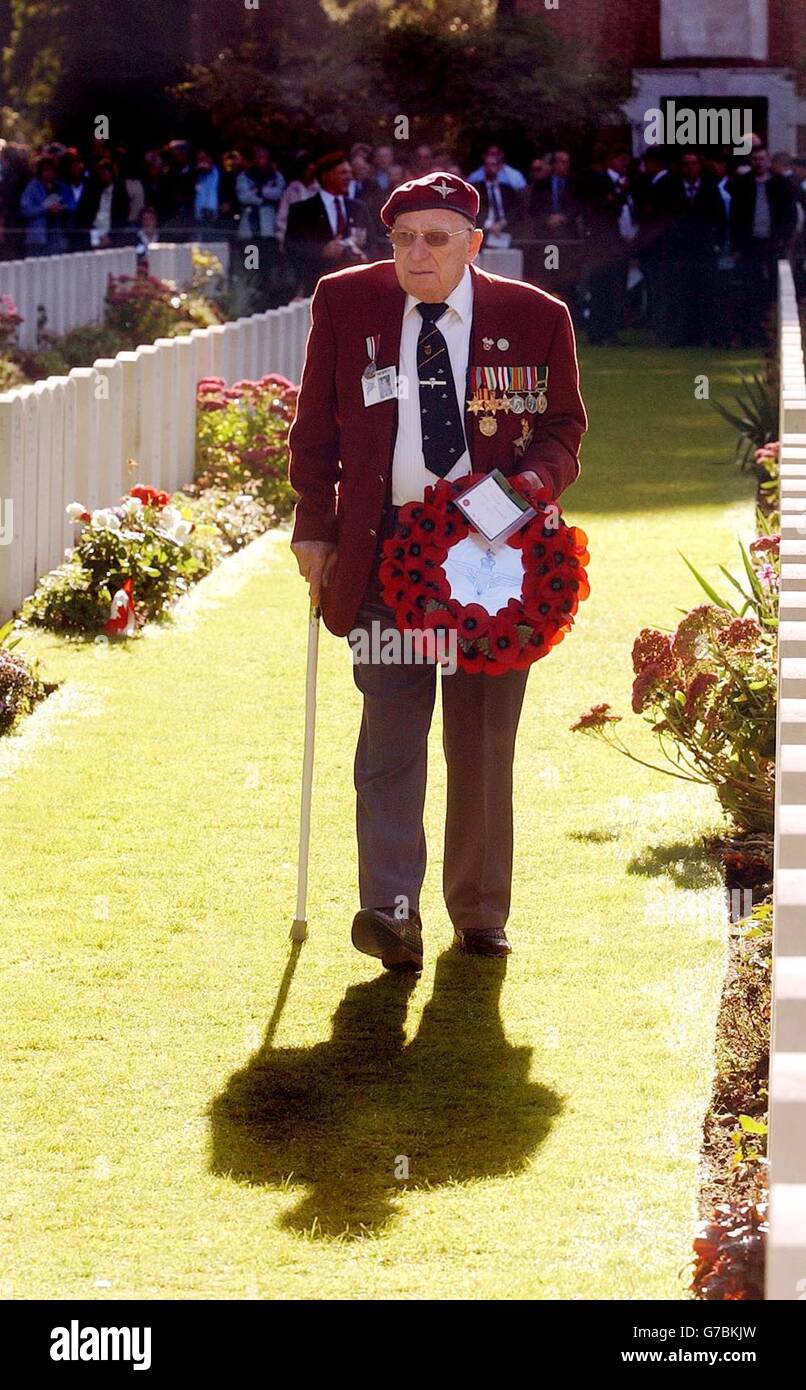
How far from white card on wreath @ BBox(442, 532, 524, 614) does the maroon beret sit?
77 centimetres

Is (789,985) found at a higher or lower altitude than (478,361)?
lower

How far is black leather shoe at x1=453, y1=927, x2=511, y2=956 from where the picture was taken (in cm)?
574

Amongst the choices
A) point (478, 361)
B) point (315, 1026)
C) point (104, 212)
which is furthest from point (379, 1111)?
point (104, 212)

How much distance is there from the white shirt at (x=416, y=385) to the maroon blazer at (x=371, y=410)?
20 mm

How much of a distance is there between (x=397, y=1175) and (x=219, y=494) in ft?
28.4

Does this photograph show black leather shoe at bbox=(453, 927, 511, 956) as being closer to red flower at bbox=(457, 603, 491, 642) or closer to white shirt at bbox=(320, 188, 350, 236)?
red flower at bbox=(457, 603, 491, 642)

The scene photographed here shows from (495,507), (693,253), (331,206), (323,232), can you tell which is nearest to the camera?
(495,507)

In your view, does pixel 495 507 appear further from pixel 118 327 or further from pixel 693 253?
pixel 693 253

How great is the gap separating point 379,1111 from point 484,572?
1.35 m

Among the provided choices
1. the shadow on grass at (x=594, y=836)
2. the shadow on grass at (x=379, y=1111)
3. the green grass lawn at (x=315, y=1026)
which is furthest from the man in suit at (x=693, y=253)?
the shadow on grass at (x=379, y=1111)

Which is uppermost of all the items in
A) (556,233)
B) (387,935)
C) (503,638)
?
(556,233)

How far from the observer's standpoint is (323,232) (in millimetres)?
21719

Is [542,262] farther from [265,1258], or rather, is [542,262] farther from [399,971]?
[265,1258]

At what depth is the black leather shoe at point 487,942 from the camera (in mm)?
5738
